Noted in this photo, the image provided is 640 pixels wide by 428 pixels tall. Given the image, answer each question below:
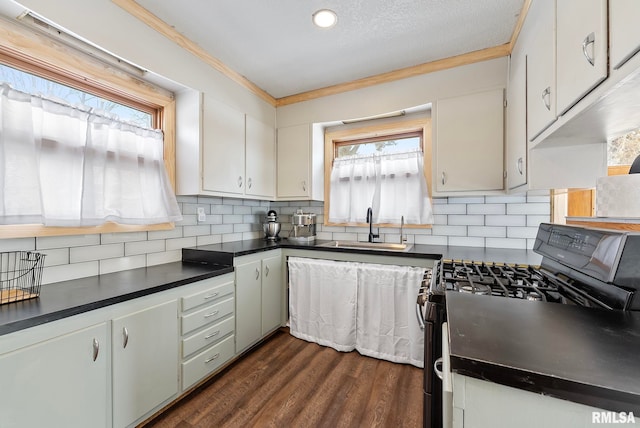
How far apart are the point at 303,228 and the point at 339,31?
183 centimetres

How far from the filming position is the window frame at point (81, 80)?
4.44 ft

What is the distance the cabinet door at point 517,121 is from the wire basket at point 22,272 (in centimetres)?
269

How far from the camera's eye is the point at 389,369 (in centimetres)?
207

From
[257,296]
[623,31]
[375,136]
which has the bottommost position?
[257,296]

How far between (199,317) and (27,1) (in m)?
1.85

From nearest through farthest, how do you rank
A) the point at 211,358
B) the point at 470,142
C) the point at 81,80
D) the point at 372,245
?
the point at 81,80, the point at 211,358, the point at 470,142, the point at 372,245

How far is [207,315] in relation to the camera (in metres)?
1.82

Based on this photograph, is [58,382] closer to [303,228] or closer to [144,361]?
[144,361]

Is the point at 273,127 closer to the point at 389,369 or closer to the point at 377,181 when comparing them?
the point at 377,181

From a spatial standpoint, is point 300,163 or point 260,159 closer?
point 260,159

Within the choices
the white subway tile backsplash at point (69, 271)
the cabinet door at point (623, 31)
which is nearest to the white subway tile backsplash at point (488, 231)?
the cabinet door at point (623, 31)

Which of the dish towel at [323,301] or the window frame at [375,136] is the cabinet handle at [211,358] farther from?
the window frame at [375,136]

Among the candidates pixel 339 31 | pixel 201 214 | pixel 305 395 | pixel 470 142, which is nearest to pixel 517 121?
pixel 470 142


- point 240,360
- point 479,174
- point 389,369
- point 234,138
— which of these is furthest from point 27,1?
point 389,369
